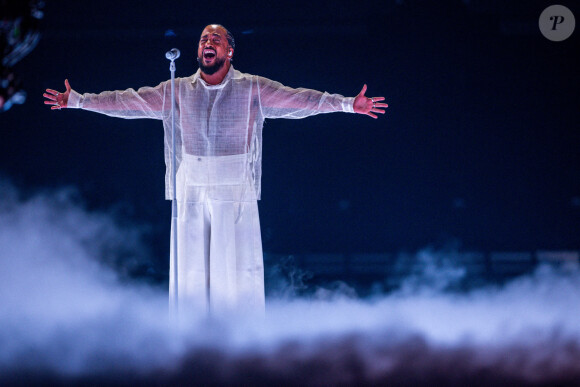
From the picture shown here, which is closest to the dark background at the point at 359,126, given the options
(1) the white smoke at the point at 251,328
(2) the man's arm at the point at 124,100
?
(1) the white smoke at the point at 251,328

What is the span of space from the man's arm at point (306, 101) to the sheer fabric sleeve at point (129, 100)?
0.52 m

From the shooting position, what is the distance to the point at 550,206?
4473 millimetres

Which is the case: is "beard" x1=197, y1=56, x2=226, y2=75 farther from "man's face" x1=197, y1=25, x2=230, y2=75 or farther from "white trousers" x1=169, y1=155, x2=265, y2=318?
"white trousers" x1=169, y1=155, x2=265, y2=318

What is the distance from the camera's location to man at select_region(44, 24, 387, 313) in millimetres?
3271

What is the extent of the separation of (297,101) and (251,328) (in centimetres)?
118

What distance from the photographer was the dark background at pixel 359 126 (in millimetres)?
4277

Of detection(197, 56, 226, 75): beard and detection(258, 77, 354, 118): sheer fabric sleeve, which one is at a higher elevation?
detection(197, 56, 226, 75): beard

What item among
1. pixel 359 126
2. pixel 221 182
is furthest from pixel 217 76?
pixel 359 126

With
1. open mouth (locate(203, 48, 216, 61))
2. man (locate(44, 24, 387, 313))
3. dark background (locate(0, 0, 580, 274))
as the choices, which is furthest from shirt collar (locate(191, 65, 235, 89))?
dark background (locate(0, 0, 580, 274))

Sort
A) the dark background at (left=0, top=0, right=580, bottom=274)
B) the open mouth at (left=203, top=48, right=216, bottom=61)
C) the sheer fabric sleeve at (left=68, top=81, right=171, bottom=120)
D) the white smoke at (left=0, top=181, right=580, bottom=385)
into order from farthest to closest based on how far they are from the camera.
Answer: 1. the dark background at (left=0, top=0, right=580, bottom=274)
2. the sheer fabric sleeve at (left=68, top=81, right=171, bottom=120)
3. the open mouth at (left=203, top=48, right=216, bottom=61)
4. the white smoke at (left=0, top=181, right=580, bottom=385)

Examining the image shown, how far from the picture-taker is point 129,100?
3416 millimetres

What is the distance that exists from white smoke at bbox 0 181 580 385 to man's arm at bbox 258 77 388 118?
1117 millimetres

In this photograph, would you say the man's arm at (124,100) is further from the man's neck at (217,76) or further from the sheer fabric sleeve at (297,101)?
the sheer fabric sleeve at (297,101)

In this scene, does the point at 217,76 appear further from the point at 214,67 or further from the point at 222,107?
the point at 222,107
